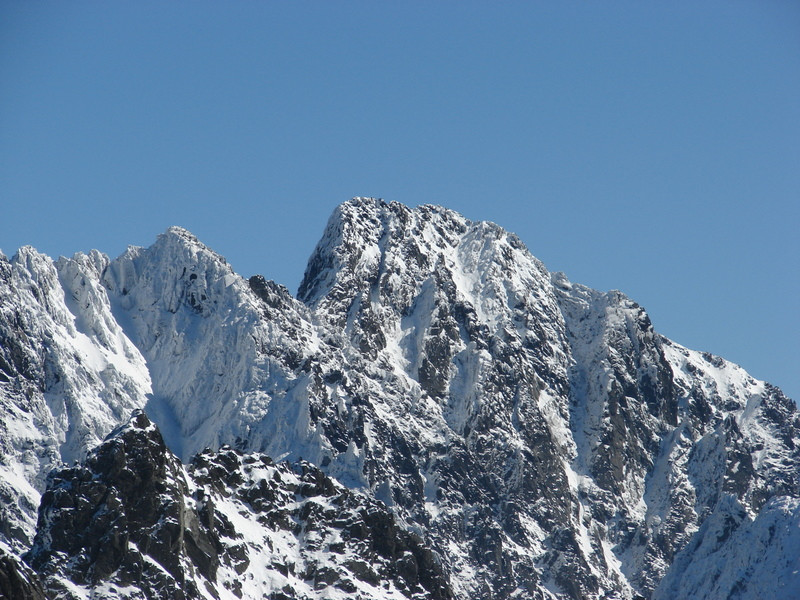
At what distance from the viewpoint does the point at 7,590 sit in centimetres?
19988
